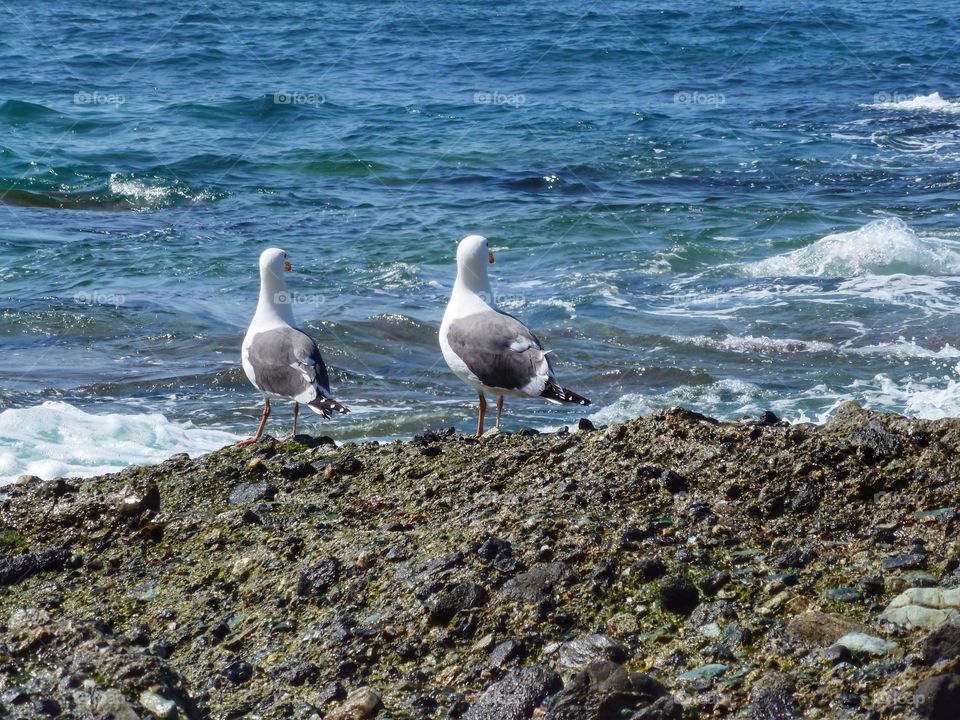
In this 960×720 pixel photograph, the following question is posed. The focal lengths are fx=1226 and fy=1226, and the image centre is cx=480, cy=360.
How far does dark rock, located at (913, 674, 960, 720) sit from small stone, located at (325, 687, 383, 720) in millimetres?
1583

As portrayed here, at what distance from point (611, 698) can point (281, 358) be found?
14.1 ft

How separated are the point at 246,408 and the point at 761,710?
7088 mm

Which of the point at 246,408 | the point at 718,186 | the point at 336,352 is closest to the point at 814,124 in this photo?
the point at 718,186

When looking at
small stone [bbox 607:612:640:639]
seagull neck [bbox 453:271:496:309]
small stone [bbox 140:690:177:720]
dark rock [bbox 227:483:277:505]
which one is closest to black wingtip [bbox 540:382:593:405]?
seagull neck [bbox 453:271:496:309]

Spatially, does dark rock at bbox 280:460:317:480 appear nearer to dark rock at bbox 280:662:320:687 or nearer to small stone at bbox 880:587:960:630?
dark rock at bbox 280:662:320:687

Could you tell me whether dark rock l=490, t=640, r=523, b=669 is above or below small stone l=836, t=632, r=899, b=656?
below

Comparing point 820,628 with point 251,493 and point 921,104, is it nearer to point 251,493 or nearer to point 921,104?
point 251,493

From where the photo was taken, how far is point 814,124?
2247 centimetres

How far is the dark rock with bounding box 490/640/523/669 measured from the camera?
3.93m

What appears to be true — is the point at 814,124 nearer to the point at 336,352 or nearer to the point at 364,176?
the point at 364,176

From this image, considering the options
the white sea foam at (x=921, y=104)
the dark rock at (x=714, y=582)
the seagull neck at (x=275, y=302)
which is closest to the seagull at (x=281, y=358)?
the seagull neck at (x=275, y=302)

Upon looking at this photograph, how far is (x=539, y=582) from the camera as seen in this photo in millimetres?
4273

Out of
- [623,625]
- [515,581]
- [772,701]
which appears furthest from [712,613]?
[515,581]

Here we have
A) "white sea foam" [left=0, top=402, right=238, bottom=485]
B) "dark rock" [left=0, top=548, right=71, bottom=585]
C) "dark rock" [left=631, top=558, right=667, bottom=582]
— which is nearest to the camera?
"dark rock" [left=631, top=558, right=667, bottom=582]
